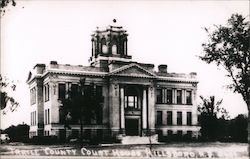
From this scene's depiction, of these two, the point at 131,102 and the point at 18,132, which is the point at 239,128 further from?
the point at 131,102

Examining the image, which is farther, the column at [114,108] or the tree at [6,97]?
the column at [114,108]

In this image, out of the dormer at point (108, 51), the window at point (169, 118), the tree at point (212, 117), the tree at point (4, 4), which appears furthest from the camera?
the window at point (169, 118)

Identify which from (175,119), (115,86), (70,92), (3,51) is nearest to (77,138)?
(70,92)

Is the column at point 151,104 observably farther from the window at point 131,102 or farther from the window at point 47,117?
the window at point 47,117

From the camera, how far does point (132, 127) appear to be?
21.5 metres

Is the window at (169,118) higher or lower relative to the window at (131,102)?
lower

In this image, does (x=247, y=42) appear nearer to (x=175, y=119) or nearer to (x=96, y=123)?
(x=96, y=123)

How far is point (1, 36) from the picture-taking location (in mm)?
10539

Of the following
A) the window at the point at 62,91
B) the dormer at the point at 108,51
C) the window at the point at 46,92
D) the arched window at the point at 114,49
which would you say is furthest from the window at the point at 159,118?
the window at the point at 46,92

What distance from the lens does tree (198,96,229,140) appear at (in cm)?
1241

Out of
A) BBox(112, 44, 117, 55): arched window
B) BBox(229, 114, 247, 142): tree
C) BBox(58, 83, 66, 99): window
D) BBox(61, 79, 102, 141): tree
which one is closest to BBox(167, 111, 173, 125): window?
BBox(112, 44, 117, 55): arched window

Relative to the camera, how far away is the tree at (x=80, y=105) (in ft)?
52.7

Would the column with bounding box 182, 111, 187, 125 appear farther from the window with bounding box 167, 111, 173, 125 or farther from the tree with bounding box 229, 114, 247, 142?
the tree with bounding box 229, 114, 247, 142

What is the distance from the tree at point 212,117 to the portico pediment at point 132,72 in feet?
14.7
